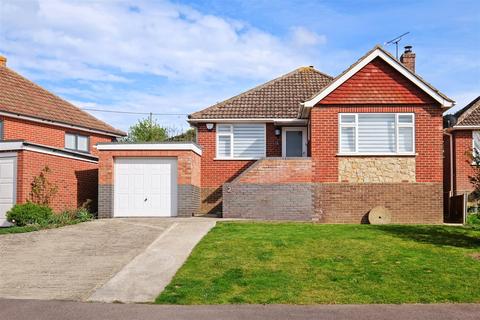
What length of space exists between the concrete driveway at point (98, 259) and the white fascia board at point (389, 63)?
589 centimetres

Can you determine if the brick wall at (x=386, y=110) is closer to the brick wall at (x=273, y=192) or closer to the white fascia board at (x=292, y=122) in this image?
the brick wall at (x=273, y=192)

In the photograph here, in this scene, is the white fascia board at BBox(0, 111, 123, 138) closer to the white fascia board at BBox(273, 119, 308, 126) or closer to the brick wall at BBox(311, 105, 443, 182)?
the white fascia board at BBox(273, 119, 308, 126)

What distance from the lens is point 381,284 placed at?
10859mm

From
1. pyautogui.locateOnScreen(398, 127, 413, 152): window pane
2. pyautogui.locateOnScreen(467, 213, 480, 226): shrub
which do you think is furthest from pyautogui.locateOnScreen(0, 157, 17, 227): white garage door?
pyautogui.locateOnScreen(467, 213, 480, 226): shrub

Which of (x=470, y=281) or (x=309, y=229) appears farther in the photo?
(x=309, y=229)

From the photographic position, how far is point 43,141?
25922mm

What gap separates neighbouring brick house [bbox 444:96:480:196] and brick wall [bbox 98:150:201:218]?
1141 cm

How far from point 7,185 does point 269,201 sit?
9.22 metres

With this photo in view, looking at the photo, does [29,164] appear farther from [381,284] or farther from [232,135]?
[381,284]

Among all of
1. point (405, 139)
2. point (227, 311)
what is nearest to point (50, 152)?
point (405, 139)

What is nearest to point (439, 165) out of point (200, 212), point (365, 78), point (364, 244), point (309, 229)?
point (365, 78)

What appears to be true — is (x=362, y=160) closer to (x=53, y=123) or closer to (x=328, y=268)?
(x=328, y=268)

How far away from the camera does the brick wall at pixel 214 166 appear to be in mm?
23969

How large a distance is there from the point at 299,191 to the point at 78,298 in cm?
1123
